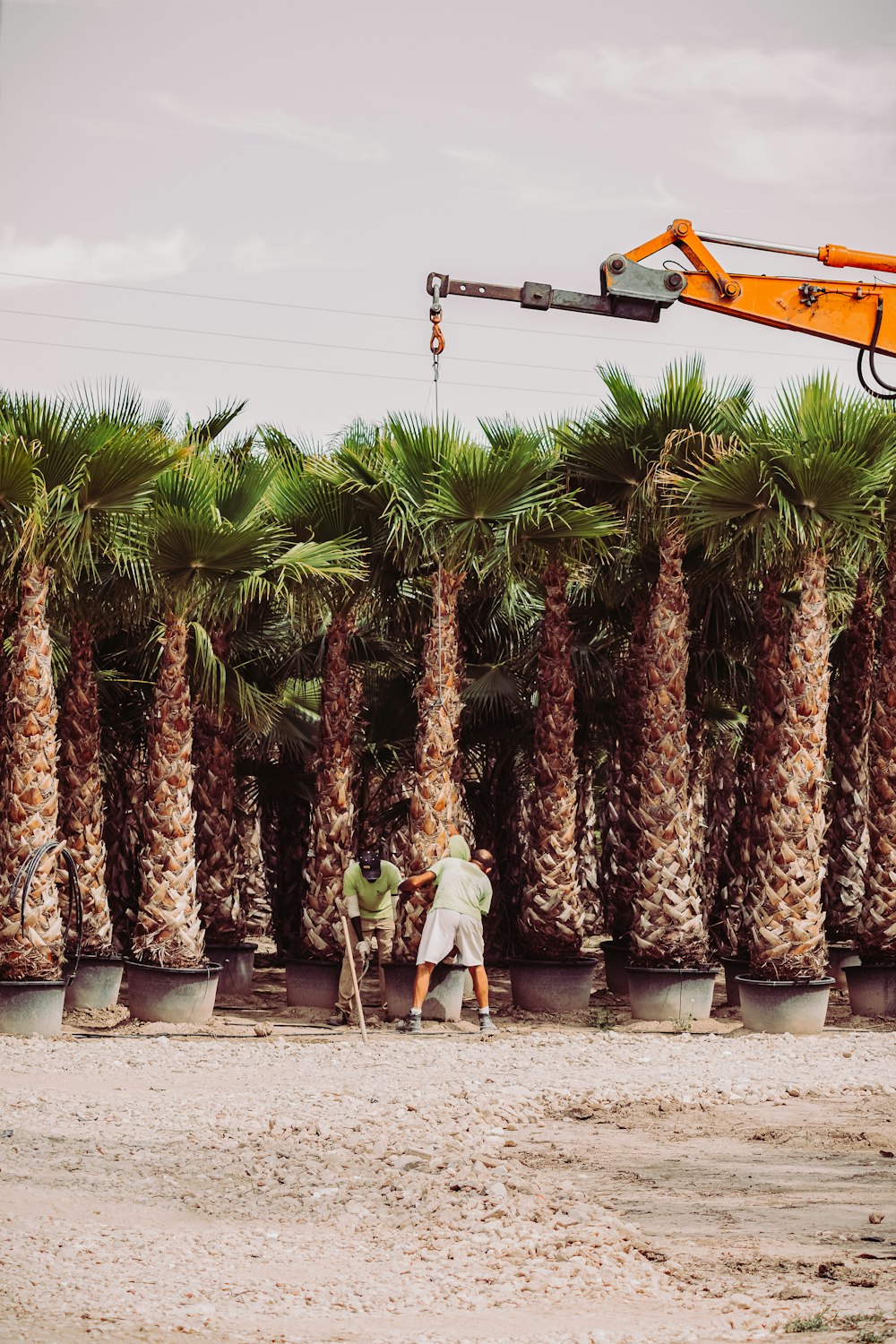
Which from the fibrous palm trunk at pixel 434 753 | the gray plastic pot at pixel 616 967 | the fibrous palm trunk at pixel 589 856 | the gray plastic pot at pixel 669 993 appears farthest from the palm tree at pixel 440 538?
the fibrous palm trunk at pixel 589 856

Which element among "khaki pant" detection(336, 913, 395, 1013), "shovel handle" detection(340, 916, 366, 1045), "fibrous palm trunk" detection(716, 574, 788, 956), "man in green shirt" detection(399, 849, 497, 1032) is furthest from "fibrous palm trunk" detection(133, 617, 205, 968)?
"fibrous palm trunk" detection(716, 574, 788, 956)

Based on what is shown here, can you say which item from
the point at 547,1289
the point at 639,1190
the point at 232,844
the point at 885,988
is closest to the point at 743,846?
the point at 885,988

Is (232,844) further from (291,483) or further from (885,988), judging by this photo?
(885,988)

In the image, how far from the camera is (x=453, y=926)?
12898 mm

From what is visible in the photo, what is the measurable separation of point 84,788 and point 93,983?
1.79 meters

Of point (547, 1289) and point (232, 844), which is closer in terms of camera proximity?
point (547, 1289)

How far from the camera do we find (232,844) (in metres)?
16.0

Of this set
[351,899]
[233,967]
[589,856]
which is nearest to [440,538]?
[351,899]

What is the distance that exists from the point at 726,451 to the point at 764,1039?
5.22 metres

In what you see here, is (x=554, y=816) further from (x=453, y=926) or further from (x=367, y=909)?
(x=453, y=926)

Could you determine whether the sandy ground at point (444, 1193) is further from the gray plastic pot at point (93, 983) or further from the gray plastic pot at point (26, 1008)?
the gray plastic pot at point (93, 983)

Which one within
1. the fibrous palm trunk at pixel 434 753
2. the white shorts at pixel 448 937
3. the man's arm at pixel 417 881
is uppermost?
the fibrous palm trunk at pixel 434 753

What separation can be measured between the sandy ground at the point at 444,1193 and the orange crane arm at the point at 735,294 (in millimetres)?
5927

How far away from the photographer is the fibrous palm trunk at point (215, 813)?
51.3ft
